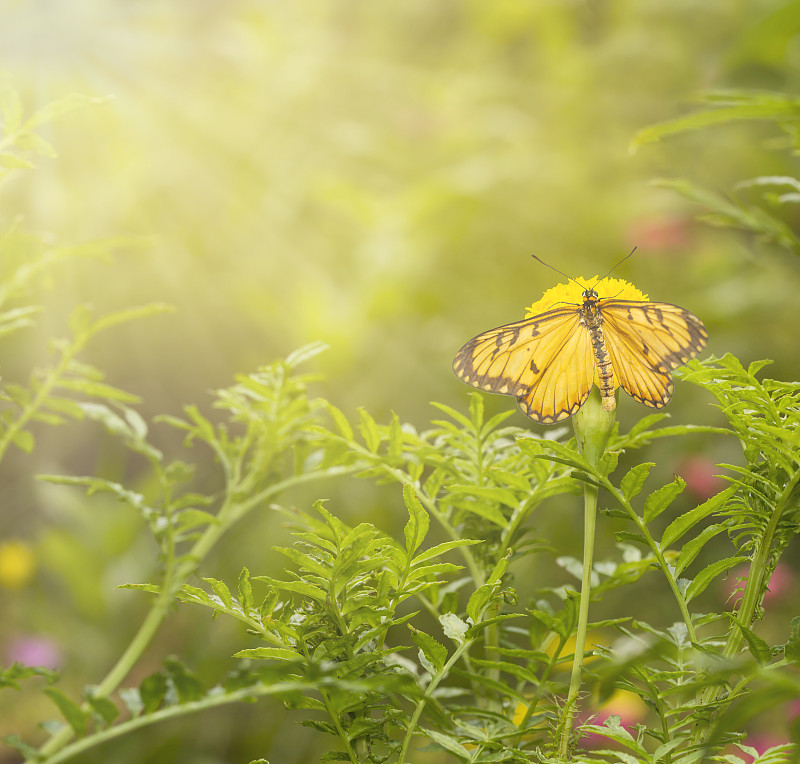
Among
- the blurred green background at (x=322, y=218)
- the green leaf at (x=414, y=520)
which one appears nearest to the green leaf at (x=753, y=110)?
the green leaf at (x=414, y=520)

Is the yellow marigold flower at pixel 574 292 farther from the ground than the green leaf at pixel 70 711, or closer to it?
farther from the ground

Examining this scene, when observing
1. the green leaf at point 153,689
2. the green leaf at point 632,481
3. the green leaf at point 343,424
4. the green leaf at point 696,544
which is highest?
the green leaf at point 343,424

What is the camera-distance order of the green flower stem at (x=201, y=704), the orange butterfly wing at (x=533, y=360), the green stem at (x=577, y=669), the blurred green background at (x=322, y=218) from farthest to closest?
the blurred green background at (x=322, y=218) → the orange butterfly wing at (x=533, y=360) → the green stem at (x=577, y=669) → the green flower stem at (x=201, y=704)

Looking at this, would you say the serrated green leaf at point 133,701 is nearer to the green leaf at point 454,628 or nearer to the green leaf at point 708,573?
the green leaf at point 454,628

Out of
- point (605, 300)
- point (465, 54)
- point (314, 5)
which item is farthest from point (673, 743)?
point (314, 5)

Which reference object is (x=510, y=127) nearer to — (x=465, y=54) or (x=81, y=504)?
(x=465, y=54)

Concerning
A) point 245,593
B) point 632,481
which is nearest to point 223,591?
point 245,593

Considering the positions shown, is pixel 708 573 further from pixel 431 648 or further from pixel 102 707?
pixel 102 707
